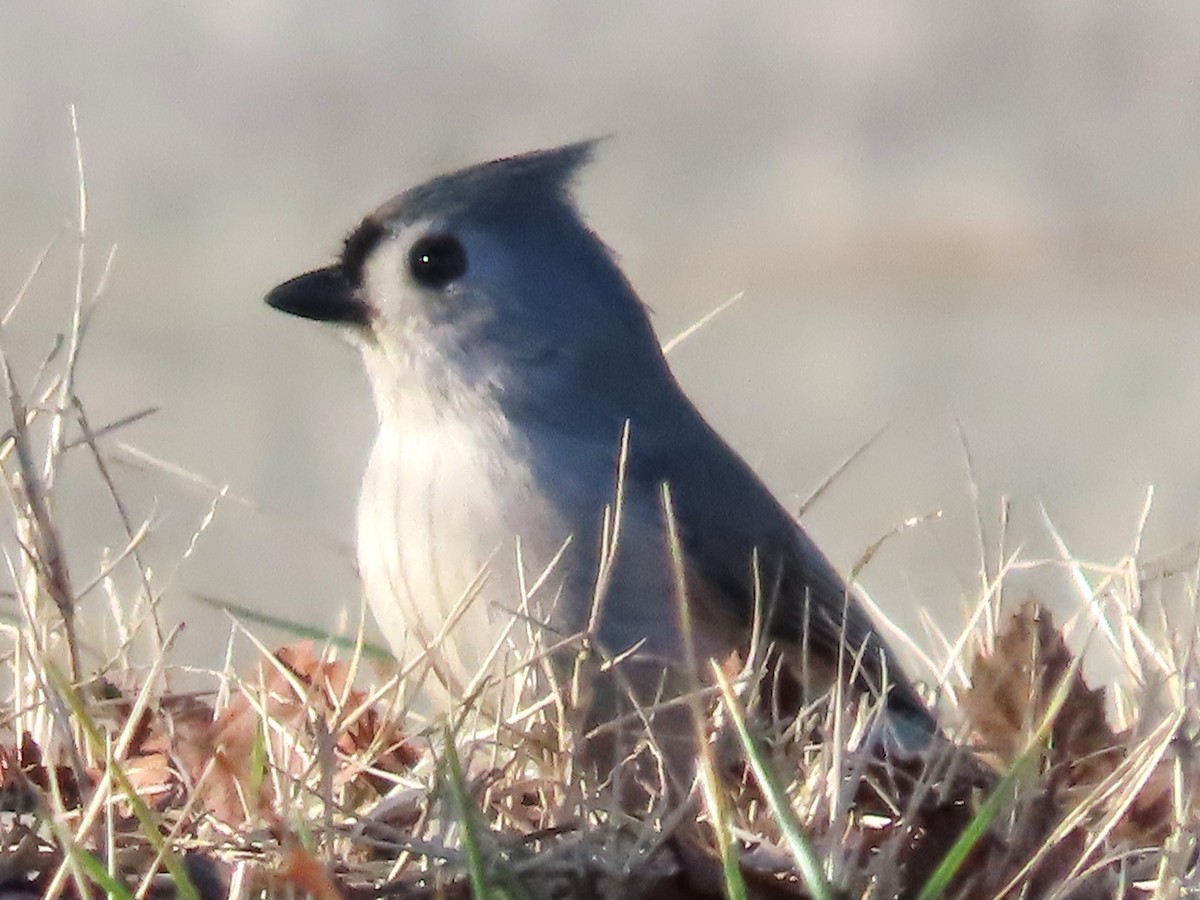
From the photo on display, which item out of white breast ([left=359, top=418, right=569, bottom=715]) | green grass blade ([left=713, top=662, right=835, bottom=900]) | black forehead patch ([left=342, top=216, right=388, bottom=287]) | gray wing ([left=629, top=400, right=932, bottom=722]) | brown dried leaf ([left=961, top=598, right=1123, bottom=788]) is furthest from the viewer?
black forehead patch ([left=342, top=216, right=388, bottom=287])

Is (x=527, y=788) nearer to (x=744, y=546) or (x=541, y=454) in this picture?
(x=541, y=454)

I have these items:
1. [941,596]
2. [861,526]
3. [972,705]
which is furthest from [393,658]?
[861,526]

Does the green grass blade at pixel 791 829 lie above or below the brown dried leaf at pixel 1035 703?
above

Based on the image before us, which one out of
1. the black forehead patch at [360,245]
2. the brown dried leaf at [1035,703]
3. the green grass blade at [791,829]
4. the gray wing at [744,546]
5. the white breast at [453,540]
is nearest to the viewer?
the green grass blade at [791,829]

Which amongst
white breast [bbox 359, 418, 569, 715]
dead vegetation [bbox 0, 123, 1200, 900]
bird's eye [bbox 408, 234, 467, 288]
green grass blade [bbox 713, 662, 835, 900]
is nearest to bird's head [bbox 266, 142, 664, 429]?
bird's eye [bbox 408, 234, 467, 288]

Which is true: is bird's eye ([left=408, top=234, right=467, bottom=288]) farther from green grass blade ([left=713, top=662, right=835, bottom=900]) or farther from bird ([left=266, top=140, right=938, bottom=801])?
green grass blade ([left=713, top=662, right=835, bottom=900])

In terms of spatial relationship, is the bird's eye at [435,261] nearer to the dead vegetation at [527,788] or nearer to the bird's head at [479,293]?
the bird's head at [479,293]

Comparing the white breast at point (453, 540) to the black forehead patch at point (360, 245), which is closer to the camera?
the white breast at point (453, 540)

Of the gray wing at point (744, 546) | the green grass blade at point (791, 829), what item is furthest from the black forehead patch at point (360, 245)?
the green grass blade at point (791, 829)

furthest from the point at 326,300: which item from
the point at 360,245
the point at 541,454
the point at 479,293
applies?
the point at 541,454
